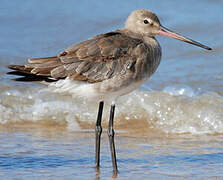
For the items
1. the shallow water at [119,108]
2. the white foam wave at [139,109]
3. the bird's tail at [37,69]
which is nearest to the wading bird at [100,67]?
the bird's tail at [37,69]

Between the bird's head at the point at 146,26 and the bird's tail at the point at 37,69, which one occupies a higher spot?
the bird's head at the point at 146,26

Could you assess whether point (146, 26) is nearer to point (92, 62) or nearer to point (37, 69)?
point (92, 62)

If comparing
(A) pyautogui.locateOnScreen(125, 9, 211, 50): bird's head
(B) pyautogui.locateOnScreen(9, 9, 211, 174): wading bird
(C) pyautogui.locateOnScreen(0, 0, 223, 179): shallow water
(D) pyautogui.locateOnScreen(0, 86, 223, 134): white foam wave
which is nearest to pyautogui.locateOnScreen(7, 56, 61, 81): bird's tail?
(B) pyautogui.locateOnScreen(9, 9, 211, 174): wading bird

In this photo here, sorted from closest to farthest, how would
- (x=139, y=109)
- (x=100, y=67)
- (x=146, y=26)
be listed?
(x=100, y=67), (x=146, y=26), (x=139, y=109)

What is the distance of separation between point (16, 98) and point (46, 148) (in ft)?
8.17

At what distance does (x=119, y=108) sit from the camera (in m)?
9.38

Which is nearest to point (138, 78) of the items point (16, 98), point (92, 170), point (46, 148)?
point (92, 170)

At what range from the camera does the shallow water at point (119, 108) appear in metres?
6.64

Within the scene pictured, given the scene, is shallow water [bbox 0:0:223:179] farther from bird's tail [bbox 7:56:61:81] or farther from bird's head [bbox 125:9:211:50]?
bird's head [bbox 125:9:211:50]

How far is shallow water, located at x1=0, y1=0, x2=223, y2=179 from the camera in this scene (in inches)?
261

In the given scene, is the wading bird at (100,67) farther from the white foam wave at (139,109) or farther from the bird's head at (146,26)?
the white foam wave at (139,109)

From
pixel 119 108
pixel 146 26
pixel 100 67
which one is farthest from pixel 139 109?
pixel 100 67

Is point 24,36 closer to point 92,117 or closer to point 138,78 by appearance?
point 92,117

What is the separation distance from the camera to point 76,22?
1361cm
